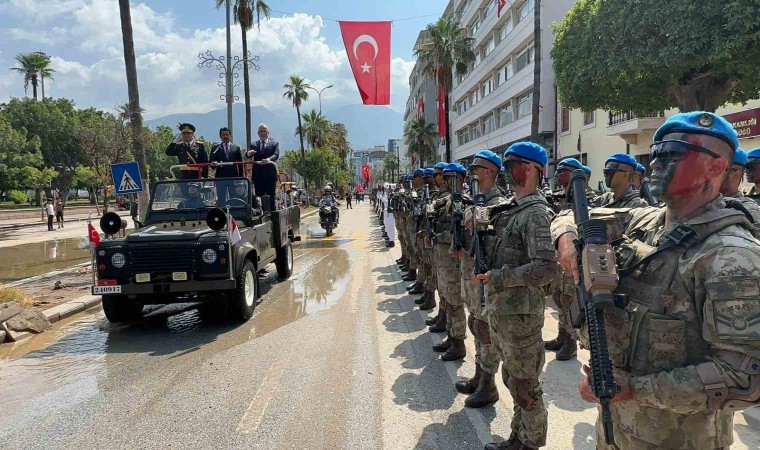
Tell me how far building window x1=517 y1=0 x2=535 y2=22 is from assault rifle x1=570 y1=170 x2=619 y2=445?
28.3 metres

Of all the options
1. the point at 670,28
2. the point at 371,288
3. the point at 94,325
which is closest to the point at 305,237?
the point at 371,288

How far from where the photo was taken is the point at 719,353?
56.8 inches

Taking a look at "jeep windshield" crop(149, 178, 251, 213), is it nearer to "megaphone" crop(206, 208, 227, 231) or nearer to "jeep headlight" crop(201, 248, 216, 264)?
"megaphone" crop(206, 208, 227, 231)

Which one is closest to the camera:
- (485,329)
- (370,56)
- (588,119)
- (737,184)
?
(737,184)

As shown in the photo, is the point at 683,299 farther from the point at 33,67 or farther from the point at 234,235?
the point at 33,67

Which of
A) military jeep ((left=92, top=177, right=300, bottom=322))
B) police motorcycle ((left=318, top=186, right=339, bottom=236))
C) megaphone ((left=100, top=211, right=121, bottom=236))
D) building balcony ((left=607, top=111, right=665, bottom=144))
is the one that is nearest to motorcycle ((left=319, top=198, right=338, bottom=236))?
police motorcycle ((left=318, top=186, right=339, bottom=236))

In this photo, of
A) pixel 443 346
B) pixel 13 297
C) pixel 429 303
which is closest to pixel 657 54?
pixel 429 303

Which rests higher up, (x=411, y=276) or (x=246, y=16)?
(x=246, y=16)

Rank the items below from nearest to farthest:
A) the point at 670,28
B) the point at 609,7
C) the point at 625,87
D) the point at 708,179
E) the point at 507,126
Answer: the point at 708,179, the point at 670,28, the point at 609,7, the point at 625,87, the point at 507,126

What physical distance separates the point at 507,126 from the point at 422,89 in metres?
37.6

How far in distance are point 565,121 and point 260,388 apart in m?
23.8

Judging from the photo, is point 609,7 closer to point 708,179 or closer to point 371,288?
point 371,288

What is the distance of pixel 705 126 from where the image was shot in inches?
59.2

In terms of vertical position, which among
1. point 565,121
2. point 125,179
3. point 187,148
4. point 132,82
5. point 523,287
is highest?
point 565,121
